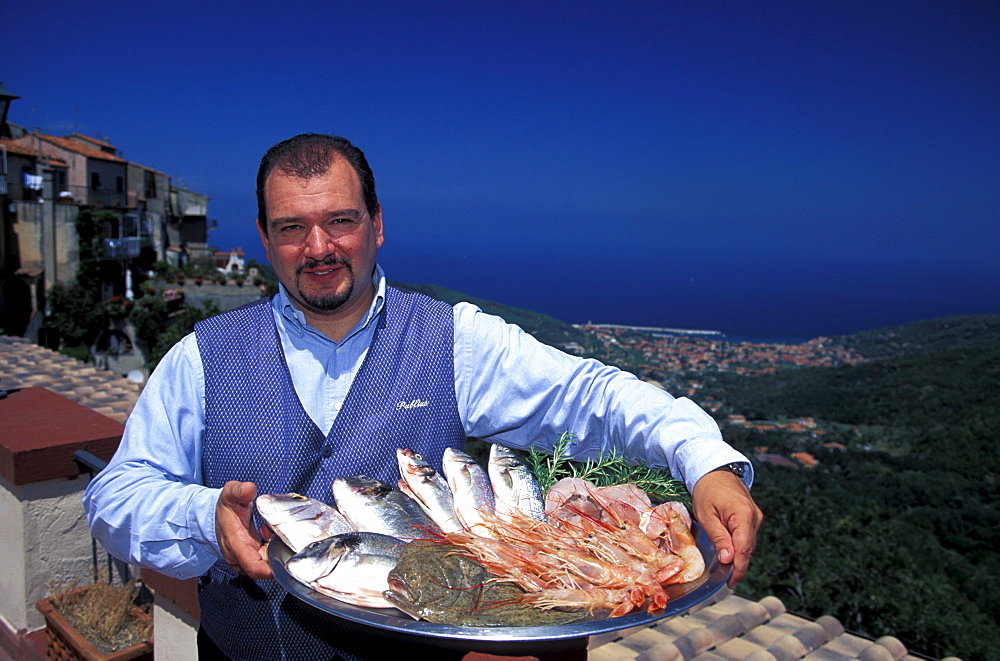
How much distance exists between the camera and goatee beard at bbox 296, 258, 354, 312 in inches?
80.6

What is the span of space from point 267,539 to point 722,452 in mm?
1097

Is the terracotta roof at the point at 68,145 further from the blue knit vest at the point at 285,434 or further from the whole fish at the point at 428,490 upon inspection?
the whole fish at the point at 428,490

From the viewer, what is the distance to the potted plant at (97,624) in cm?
292

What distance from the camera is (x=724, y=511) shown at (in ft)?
5.20

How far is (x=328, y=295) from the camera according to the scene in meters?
2.07

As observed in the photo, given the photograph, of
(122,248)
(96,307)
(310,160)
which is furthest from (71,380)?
(122,248)

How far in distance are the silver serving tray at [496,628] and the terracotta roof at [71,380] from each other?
3.89 meters

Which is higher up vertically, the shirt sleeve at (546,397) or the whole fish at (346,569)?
the shirt sleeve at (546,397)

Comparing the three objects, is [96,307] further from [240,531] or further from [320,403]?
[240,531]

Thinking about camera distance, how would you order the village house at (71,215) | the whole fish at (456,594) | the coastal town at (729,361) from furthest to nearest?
the village house at (71,215), the coastal town at (729,361), the whole fish at (456,594)

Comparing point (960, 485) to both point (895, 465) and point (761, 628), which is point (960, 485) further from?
point (761, 628)

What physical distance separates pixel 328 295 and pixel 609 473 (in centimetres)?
98

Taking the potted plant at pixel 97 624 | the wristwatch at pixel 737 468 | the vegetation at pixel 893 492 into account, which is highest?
the wristwatch at pixel 737 468

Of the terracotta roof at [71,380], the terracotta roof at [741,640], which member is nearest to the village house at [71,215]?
the terracotta roof at [71,380]
